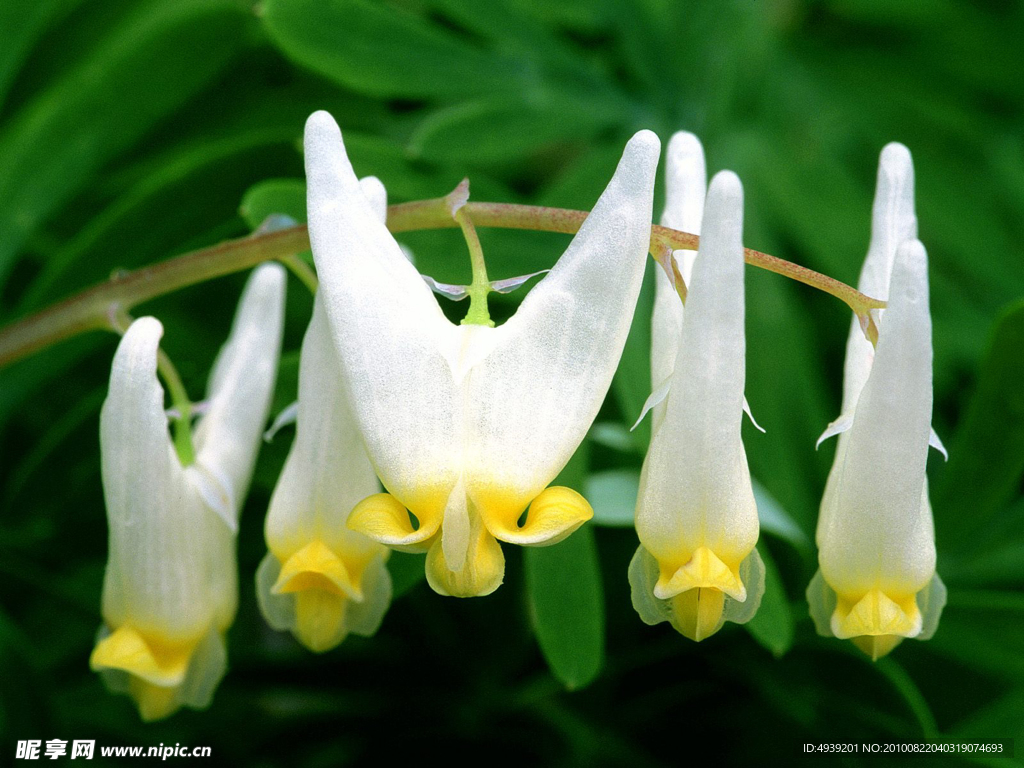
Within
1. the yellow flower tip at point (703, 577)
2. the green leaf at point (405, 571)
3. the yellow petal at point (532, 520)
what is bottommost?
the green leaf at point (405, 571)

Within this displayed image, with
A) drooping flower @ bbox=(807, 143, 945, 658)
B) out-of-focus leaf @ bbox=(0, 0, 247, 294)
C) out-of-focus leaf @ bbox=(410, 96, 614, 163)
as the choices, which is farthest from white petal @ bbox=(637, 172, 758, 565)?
out-of-focus leaf @ bbox=(0, 0, 247, 294)

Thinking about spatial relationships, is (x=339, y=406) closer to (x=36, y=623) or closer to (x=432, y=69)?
(x=432, y=69)

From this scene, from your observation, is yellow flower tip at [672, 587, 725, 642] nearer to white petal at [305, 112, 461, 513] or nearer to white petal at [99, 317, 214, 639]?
white petal at [305, 112, 461, 513]

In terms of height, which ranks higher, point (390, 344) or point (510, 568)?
point (390, 344)

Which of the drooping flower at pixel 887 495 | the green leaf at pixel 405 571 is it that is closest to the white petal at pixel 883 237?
the drooping flower at pixel 887 495

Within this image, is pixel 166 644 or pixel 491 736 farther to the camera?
pixel 491 736

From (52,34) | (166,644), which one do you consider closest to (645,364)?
(166,644)

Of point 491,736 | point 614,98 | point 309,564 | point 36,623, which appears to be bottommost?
point 491,736

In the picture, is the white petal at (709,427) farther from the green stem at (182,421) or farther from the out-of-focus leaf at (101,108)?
the out-of-focus leaf at (101,108)
